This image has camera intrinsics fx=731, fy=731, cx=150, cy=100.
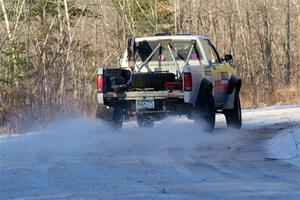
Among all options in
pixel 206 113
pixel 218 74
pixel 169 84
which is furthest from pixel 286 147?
pixel 218 74

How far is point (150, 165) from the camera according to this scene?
30.5 feet

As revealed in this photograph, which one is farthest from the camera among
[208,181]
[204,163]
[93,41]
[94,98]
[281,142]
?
[93,41]

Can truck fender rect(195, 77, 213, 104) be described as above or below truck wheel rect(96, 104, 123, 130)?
above

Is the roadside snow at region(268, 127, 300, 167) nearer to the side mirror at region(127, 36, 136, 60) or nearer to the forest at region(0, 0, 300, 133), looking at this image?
the side mirror at region(127, 36, 136, 60)

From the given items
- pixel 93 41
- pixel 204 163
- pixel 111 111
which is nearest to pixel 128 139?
pixel 111 111

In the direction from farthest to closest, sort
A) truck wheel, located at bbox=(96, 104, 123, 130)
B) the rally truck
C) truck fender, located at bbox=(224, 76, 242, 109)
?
truck fender, located at bbox=(224, 76, 242, 109) → truck wheel, located at bbox=(96, 104, 123, 130) → the rally truck

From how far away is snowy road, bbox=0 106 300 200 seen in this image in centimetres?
727

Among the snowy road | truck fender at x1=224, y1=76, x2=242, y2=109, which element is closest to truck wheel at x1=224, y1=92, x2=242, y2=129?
truck fender at x1=224, y1=76, x2=242, y2=109

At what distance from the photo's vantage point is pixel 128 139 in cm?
1280

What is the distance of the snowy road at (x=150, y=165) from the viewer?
7270 millimetres

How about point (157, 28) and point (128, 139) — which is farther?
point (157, 28)

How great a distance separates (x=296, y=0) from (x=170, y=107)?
29431mm

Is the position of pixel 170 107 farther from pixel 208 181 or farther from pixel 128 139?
pixel 208 181

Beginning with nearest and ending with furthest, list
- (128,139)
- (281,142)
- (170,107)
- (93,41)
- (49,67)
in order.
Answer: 1. (281,142)
2. (128,139)
3. (170,107)
4. (49,67)
5. (93,41)
